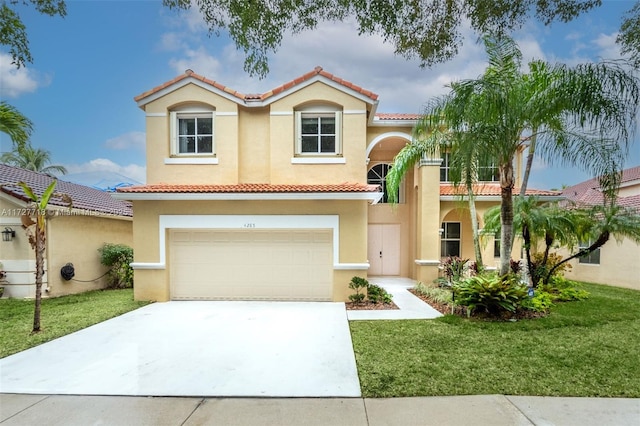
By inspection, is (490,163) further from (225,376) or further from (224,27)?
(225,376)

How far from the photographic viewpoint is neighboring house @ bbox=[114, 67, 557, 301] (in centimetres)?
976

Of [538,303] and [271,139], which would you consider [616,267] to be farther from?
[271,139]

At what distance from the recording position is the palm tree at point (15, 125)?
24.8 feet

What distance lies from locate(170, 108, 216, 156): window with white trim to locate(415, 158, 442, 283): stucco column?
26.3 ft

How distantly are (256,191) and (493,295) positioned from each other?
6.88 meters

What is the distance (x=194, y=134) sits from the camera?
11.0m

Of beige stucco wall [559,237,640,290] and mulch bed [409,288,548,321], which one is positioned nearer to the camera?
mulch bed [409,288,548,321]

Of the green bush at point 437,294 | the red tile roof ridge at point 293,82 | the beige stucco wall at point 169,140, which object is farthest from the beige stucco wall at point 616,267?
the beige stucco wall at point 169,140

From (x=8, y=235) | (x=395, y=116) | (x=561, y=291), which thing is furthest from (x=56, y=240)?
(x=561, y=291)

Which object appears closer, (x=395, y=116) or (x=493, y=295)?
(x=493, y=295)

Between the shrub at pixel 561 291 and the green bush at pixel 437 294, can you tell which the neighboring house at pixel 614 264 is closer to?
the shrub at pixel 561 291

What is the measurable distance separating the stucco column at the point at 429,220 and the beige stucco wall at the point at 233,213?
147 inches

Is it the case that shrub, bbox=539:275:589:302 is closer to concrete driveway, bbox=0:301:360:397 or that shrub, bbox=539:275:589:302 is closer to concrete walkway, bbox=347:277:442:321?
concrete walkway, bbox=347:277:442:321

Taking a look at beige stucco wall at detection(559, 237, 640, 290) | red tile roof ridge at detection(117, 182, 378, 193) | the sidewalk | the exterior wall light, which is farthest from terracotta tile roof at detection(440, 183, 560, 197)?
the exterior wall light
